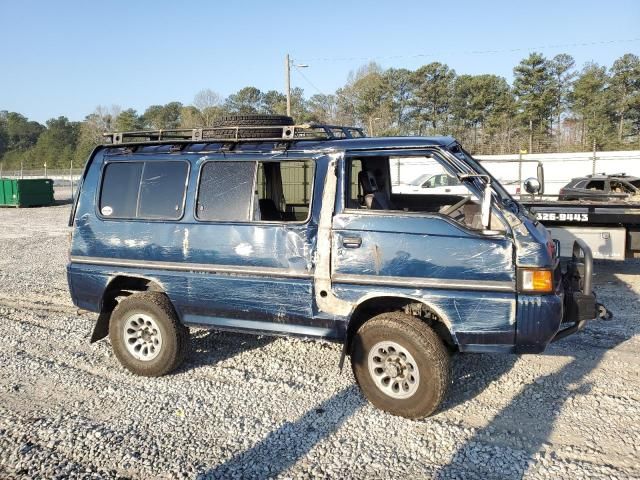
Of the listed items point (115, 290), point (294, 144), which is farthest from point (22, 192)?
point (294, 144)

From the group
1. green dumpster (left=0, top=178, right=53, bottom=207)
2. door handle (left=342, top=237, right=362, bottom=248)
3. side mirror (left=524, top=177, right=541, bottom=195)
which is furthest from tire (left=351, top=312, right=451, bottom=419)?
green dumpster (left=0, top=178, right=53, bottom=207)

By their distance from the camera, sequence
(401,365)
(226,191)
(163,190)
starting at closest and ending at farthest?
(401,365)
(226,191)
(163,190)

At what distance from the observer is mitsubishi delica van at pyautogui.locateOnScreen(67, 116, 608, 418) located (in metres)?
3.91

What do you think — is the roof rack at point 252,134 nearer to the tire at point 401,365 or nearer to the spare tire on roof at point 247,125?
the spare tire on roof at point 247,125

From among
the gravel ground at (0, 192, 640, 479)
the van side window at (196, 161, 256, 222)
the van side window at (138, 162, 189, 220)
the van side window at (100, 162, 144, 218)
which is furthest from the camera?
the van side window at (100, 162, 144, 218)

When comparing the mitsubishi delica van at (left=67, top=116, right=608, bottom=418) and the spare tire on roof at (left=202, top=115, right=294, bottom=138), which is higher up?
the spare tire on roof at (left=202, top=115, right=294, bottom=138)

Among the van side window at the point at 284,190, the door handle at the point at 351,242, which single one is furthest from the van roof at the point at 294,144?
the door handle at the point at 351,242

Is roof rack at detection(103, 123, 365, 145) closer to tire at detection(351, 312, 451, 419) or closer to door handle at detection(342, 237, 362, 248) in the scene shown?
door handle at detection(342, 237, 362, 248)

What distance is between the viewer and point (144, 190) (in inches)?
198

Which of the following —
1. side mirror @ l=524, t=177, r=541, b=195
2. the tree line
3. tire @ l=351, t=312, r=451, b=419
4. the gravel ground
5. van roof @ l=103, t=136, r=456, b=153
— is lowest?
the gravel ground

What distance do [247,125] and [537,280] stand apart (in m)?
3.06

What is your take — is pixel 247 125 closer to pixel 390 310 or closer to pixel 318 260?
pixel 318 260

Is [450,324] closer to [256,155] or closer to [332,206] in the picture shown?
[332,206]

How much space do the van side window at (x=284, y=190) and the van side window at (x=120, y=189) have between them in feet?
4.04
